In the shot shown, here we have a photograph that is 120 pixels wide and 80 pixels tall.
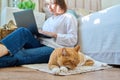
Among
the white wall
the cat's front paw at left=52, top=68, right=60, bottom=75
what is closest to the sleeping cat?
the cat's front paw at left=52, top=68, right=60, bottom=75

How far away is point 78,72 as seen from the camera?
1435mm

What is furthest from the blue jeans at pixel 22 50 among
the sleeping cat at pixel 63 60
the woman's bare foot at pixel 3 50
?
the sleeping cat at pixel 63 60

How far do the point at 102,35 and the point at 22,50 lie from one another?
0.59 m

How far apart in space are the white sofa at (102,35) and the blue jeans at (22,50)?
0.31m

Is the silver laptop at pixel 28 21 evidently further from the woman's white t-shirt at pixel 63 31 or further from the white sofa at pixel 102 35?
the white sofa at pixel 102 35

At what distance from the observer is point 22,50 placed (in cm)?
178

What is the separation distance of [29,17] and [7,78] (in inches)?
26.1

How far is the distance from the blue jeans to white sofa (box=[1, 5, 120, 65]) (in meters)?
0.31

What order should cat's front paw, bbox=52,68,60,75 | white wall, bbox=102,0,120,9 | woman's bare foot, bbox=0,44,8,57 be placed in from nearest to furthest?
1. cat's front paw, bbox=52,68,60,75
2. woman's bare foot, bbox=0,44,8,57
3. white wall, bbox=102,0,120,9

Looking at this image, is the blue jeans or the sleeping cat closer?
the sleeping cat

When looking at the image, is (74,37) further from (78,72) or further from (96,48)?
(78,72)

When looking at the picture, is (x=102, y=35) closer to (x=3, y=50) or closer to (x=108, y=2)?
(x=3, y=50)

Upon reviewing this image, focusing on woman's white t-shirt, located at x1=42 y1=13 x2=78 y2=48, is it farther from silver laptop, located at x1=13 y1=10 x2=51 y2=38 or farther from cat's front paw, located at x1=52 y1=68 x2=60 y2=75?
cat's front paw, located at x1=52 y1=68 x2=60 y2=75

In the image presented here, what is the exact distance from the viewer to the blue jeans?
5.47ft
